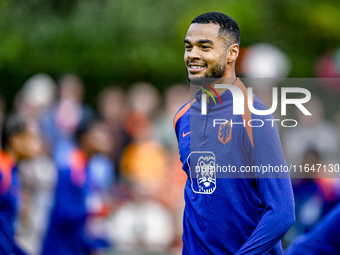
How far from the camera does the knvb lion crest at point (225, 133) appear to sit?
3.65m

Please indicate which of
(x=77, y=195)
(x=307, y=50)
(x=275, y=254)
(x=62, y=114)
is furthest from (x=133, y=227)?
(x=275, y=254)

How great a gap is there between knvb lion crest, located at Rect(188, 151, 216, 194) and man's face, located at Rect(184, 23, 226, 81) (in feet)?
1.57

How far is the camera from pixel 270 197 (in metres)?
3.47

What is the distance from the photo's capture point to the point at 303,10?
1312 cm

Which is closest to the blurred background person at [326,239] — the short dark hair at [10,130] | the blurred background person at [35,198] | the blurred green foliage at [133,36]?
the short dark hair at [10,130]

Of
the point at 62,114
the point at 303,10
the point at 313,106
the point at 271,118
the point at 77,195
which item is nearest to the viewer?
the point at 271,118

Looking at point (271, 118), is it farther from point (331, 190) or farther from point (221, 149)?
point (331, 190)

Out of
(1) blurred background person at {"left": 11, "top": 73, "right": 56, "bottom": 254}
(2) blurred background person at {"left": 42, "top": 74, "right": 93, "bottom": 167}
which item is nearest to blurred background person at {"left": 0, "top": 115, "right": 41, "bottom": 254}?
(1) blurred background person at {"left": 11, "top": 73, "right": 56, "bottom": 254}

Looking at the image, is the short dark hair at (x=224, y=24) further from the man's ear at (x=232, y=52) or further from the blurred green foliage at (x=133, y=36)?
the blurred green foliage at (x=133, y=36)

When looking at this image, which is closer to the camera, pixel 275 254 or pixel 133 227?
pixel 275 254

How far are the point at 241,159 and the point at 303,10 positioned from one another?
33.3 ft

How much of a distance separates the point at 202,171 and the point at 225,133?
29cm

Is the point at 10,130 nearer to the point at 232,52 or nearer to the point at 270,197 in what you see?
the point at 232,52

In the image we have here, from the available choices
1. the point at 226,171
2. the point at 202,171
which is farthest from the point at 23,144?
the point at 226,171
